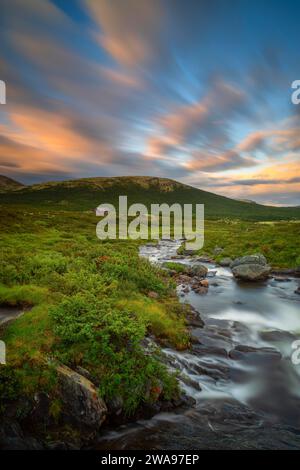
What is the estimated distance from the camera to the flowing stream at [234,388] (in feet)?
27.2

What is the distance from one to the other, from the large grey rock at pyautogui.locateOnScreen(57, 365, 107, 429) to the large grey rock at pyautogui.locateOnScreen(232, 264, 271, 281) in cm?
2186

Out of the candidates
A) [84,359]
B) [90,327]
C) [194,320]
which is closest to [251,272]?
[194,320]

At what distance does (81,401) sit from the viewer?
25.9ft

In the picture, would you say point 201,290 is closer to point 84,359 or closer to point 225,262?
point 225,262

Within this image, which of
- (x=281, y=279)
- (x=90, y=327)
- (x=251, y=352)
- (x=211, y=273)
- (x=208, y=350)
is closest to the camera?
(x=90, y=327)

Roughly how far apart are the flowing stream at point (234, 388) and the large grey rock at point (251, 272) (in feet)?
23.8

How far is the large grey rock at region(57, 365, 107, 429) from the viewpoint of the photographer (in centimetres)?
777

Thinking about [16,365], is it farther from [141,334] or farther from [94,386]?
[141,334]

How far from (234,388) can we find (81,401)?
19.2ft

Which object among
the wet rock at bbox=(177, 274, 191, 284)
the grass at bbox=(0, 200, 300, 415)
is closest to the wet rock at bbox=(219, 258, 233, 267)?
the wet rock at bbox=(177, 274, 191, 284)

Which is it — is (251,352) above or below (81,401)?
below
